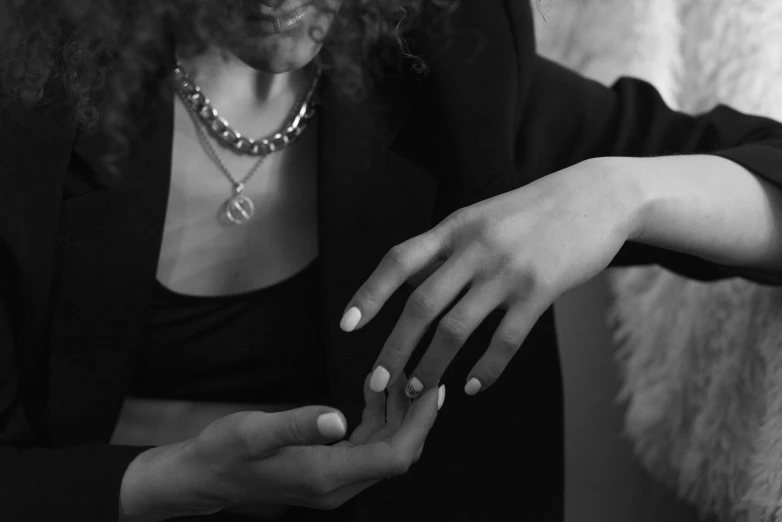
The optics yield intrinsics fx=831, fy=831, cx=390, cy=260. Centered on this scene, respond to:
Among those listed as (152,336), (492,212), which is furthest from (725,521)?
(152,336)

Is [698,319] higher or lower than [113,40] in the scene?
lower

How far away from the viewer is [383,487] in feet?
2.34

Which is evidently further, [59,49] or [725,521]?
[725,521]

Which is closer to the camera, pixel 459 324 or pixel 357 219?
pixel 459 324

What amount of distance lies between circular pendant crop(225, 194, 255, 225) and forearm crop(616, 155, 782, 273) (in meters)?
0.32

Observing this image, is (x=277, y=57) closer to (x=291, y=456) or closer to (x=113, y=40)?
(x=113, y=40)

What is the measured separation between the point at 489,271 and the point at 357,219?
8.6 inches

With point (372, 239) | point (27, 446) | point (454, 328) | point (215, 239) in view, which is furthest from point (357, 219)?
point (27, 446)

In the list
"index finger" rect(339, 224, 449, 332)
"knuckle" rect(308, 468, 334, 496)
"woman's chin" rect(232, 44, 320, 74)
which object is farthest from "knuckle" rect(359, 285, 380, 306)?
"woman's chin" rect(232, 44, 320, 74)

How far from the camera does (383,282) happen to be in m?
0.51

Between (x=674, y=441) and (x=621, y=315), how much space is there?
0.44 feet

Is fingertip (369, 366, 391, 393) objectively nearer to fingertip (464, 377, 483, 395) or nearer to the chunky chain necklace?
fingertip (464, 377, 483, 395)

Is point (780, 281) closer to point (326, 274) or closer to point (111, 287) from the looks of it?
point (326, 274)

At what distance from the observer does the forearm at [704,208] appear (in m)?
0.61
